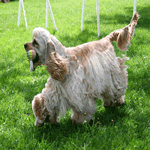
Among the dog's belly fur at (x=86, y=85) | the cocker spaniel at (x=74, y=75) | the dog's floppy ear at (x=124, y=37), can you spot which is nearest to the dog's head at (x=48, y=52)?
the cocker spaniel at (x=74, y=75)

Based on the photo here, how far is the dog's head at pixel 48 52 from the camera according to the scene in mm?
2383

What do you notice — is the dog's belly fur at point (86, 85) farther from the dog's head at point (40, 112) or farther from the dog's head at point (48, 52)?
the dog's head at point (48, 52)

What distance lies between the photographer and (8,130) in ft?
9.61

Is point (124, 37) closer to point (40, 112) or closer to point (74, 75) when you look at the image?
point (74, 75)

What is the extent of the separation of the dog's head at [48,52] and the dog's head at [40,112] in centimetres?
51

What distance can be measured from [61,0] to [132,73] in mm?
14951

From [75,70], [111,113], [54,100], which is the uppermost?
[75,70]

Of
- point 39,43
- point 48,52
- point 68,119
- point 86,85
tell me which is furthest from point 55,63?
point 68,119

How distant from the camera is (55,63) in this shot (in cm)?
238

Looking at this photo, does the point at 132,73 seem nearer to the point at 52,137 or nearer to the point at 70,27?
the point at 52,137

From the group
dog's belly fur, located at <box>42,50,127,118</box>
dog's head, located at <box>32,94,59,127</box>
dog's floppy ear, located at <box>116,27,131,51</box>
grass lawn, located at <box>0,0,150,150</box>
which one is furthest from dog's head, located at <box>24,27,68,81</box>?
dog's floppy ear, located at <box>116,27,131,51</box>

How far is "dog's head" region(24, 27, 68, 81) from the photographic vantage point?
2.38 meters

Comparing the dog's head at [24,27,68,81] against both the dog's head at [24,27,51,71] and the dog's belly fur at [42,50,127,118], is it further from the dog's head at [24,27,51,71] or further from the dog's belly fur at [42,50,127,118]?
the dog's belly fur at [42,50,127,118]

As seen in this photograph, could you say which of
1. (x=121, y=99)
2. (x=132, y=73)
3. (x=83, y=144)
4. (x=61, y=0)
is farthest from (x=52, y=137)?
(x=61, y=0)
